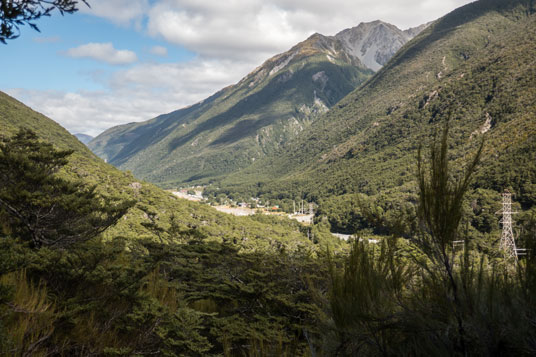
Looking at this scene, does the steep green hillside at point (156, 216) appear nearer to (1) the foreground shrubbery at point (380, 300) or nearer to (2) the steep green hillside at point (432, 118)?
(1) the foreground shrubbery at point (380, 300)

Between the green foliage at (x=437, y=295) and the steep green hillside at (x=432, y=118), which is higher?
the steep green hillside at (x=432, y=118)

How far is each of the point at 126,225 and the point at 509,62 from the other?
322 ft

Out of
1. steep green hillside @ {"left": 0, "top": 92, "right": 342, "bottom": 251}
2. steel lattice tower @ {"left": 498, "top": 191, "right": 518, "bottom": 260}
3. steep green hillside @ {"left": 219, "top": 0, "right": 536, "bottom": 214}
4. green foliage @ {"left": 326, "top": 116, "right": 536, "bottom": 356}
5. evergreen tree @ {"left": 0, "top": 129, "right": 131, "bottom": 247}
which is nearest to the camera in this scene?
green foliage @ {"left": 326, "top": 116, "right": 536, "bottom": 356}

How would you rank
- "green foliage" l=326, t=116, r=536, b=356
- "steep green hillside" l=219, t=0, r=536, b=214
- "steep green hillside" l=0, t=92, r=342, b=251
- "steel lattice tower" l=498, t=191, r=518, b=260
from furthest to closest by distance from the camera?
"steep green hillside" l=219, t=0, r=536, b=214 < "steep green hillside" l=0, t=92, r=342, b=251 < "steel lattice tower" l=498, t=191, r=518, b=260 < "green foliage" l=326, t=116, r=536, b=356

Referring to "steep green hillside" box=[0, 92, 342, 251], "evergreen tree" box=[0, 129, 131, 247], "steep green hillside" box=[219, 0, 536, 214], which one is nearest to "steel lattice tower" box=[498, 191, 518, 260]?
"evergreen tree" box=[0, 129, 131, 247]

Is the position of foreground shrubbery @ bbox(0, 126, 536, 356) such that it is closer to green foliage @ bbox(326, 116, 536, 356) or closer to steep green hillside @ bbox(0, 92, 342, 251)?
green foliage @ bbox(326, 116, 536, 356)

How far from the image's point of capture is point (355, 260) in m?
1.86

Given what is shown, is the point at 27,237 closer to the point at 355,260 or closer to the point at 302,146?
the point at 355,260

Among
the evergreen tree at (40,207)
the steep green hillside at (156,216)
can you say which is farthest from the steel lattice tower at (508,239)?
the steep green hillside at (156,216)

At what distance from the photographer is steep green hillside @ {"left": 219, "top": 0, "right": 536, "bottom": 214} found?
54750 mm

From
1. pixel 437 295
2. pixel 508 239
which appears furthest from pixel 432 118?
pixel 437 295

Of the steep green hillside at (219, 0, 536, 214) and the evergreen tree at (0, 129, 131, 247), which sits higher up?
the steep green hillside at (219, 0, 536, 214)

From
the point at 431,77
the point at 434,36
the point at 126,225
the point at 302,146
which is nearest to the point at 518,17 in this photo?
the point at 434,36

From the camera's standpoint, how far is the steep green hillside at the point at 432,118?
5475 cm
